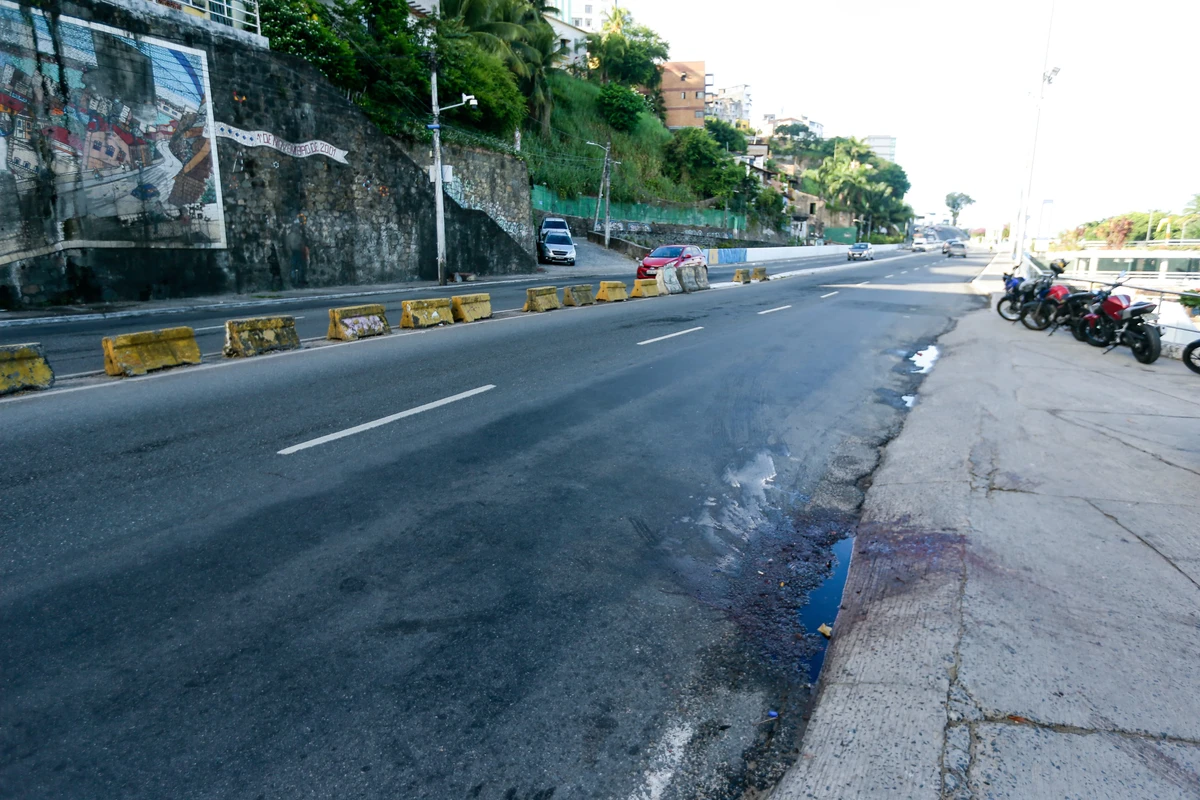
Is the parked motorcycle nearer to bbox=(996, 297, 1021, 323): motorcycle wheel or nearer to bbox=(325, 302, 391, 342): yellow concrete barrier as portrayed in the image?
bbox=(996, 297, 1021, 323): motorcycle wheel

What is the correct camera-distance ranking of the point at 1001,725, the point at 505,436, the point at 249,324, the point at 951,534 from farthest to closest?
the point at 249,324, the point at 505,436, the point at 951,534, the point at 1001,725

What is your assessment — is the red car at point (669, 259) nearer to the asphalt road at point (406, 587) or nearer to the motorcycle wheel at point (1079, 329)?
the motorcycle wheel at point (1079, 329)

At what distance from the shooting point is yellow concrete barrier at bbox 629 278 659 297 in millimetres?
22375

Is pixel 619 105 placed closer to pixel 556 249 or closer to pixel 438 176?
pixel 556 249

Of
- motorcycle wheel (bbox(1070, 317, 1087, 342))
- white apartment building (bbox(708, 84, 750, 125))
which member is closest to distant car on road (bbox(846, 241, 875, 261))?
motorcycle wheel (bbox(1070, 317, 1087, 342))

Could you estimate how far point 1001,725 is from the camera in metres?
2.80

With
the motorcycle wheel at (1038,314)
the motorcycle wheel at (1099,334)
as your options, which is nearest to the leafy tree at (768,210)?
the motorcycle wheel at (1038,314)

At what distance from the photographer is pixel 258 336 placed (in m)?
Answer: 10.7

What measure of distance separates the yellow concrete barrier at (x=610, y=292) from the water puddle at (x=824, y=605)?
16.4 metres

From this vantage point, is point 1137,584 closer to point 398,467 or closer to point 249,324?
point 398,467

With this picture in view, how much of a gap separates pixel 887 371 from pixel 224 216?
69.7 feet

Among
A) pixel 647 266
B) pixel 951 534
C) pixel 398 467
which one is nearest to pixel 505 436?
pixel 398 467

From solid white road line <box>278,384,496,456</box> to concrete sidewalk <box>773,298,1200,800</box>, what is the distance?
4.45 m

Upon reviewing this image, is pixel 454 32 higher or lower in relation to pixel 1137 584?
higher
